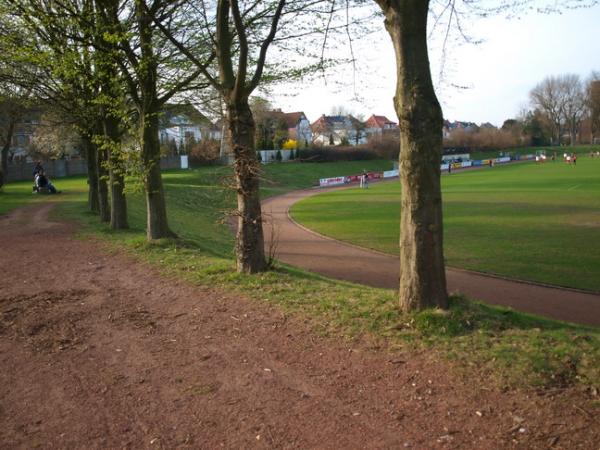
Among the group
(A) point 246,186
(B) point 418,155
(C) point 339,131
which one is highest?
(C) point 339,131

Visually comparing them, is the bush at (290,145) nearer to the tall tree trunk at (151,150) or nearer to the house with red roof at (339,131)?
the house with red roof at (339,131)

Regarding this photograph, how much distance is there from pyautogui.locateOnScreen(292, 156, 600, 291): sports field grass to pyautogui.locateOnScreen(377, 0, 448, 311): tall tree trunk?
27.2 ft

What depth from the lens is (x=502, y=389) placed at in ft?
15.3

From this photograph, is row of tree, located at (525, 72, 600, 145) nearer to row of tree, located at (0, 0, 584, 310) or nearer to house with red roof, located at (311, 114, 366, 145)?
house with red roof, located at (311, 114, 366, 145)

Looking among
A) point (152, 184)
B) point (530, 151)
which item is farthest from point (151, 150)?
point (530, 151)

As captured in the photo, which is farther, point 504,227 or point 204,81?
point 504,227

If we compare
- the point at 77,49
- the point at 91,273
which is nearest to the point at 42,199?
the point at 77,49

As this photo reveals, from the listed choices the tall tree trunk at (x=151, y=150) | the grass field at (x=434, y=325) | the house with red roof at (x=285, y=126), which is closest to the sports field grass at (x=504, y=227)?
the grass field at (x=434, y=325)

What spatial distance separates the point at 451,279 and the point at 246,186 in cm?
727

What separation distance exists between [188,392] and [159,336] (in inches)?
69.9

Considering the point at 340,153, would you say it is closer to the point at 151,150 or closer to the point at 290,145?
the point at 290,145

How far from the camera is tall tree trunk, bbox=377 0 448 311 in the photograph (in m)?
6.03

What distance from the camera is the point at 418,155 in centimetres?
614

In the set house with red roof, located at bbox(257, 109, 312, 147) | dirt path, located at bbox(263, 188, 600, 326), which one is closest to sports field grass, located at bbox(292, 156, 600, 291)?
dirt path, located at bbox(263, 188, 600, 326)
